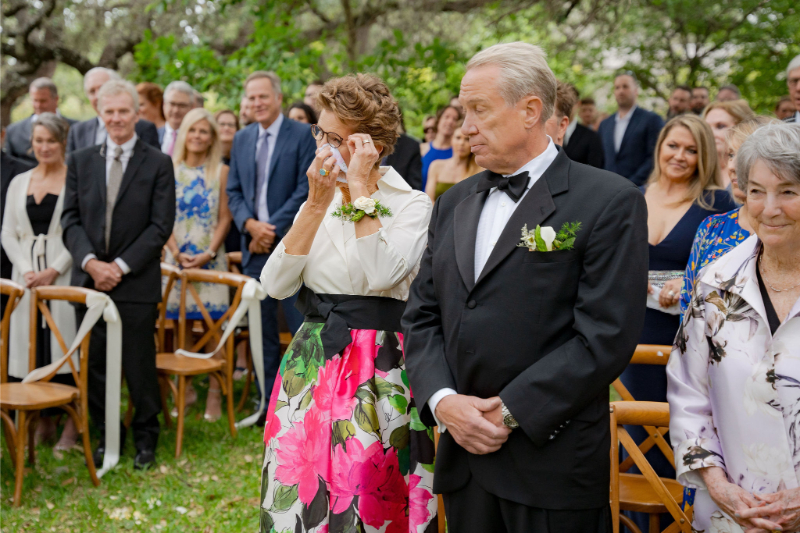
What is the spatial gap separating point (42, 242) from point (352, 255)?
3301 mm

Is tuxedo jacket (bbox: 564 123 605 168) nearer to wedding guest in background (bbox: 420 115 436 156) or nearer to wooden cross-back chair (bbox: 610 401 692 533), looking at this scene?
wedding guest in background (bbox: 420 115 436 156)

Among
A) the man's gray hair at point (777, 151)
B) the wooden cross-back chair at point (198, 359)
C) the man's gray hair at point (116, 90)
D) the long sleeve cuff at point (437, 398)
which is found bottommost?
the wooden cross-back chair at point (198, 359)

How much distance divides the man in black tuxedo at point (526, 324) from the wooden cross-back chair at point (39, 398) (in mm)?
2789

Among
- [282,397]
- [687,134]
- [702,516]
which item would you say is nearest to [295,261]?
[282,397]

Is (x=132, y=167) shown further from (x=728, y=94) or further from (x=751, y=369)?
(x=728, y=94)

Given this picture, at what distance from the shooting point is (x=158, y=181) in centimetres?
473

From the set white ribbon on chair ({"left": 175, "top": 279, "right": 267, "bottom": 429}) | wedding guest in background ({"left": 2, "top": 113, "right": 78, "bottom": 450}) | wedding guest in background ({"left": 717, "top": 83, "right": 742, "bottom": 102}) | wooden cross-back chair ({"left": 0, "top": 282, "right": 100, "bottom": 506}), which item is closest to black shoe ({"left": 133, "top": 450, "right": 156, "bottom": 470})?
wooden cross-back chair ({"left": 0, "top": 282, "right": 100, "bottom": 506})

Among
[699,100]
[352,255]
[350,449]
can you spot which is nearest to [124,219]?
[352,255]

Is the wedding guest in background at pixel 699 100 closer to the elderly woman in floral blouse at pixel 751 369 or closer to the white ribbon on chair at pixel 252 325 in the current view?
the white ribbon on chair at pixel 252 325

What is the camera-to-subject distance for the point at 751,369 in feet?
6.46

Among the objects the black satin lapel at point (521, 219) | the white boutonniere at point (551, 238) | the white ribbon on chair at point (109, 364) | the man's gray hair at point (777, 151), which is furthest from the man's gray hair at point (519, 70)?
the white ribbon on chair at point (109, 364)

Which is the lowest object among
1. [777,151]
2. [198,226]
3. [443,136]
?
[198,226]

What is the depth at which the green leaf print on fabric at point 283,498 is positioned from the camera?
2471 mm

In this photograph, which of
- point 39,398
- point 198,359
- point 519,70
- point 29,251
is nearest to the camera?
point 519,70
